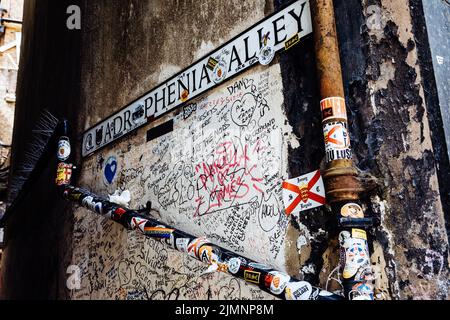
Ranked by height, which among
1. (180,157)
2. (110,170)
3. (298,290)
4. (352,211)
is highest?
(110,170)

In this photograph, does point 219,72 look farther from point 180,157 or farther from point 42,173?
point 42,173

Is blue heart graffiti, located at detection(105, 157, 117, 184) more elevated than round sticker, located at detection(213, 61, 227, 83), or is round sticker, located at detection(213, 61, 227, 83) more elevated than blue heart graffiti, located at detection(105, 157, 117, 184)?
round sticker, located at detection(213, 61, 227, 83)

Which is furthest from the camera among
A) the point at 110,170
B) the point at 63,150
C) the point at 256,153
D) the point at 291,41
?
the point at 63,150

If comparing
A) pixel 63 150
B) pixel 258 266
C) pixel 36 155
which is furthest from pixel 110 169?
pixel 36 155

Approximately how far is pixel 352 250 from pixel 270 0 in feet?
6.33

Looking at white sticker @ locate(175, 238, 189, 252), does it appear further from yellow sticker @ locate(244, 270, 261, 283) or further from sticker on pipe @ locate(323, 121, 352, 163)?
sticker on pipe @ locate(323, 121, 352, 163)

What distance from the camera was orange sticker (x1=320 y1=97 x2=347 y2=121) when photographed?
2.47 m

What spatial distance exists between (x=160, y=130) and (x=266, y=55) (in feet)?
4.78

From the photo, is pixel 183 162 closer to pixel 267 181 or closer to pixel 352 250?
pixel 267 181

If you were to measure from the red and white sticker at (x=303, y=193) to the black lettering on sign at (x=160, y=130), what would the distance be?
62.1 inches

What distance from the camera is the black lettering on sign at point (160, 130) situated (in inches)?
163

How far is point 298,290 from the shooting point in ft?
7.93

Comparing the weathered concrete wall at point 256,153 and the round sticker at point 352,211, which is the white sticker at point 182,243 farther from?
the round sticker at point 352,211

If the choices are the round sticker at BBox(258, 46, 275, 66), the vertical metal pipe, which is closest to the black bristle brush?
the round sticker at BBox(258, 46, 275, 66)
